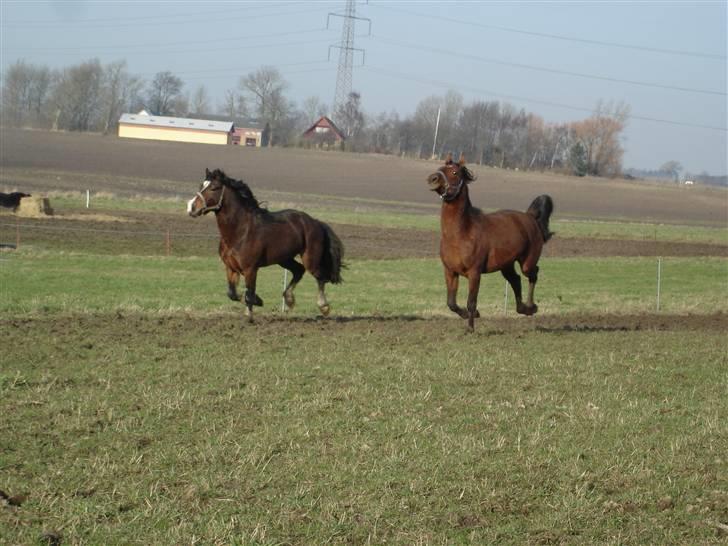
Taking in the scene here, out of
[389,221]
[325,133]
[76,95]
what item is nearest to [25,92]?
[76,95]

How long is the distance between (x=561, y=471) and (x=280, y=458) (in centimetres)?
204

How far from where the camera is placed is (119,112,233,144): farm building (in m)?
110

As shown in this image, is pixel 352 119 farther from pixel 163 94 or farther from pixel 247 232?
pixel 247 232

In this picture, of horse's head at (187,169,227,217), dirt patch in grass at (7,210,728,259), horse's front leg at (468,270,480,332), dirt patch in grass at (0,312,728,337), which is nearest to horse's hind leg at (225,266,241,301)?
dirt patch in grass at (0,312,728,337)

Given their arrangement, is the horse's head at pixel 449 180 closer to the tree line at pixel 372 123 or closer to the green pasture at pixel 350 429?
the green pasture at pixel 350 429

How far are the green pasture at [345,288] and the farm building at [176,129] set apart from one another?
87.5 meters

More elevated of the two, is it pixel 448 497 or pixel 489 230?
pixel 489 230

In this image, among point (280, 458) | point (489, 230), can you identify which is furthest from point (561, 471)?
point (489, 230)

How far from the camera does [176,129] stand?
113m

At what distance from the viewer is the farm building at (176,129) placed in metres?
110

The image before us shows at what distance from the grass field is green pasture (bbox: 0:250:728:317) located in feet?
0.98

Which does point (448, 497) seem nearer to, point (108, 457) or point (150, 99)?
point (108, 457)

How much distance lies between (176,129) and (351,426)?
355ft

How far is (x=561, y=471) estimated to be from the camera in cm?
706
